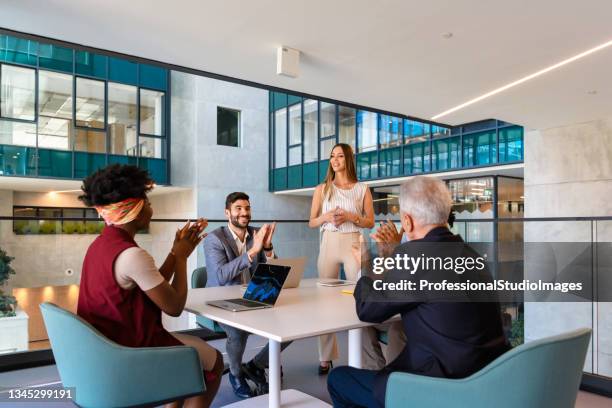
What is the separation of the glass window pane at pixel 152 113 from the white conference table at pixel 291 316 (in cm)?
1152

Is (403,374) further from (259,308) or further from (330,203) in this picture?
(330,203)

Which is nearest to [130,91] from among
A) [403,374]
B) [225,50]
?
[225,50]

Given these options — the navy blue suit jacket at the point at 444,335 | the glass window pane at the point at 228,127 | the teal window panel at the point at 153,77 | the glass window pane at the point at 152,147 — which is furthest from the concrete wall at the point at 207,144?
the navy blue suit jacket at the point at 444,335

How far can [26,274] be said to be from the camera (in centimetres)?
604

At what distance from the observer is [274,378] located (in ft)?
7.72

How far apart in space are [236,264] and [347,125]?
11223 millimetres

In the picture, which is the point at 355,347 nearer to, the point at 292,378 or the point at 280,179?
the point at 292,378

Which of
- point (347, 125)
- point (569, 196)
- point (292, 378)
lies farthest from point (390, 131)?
point (292, 378)

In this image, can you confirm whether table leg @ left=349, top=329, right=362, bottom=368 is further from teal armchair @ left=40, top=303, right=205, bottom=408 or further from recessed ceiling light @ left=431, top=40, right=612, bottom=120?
recessed ceiling light @ left=431, top=40, right=612, bottom=120

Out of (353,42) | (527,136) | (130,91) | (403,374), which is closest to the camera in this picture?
(403,374)

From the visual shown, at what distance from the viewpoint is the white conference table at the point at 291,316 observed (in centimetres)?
169

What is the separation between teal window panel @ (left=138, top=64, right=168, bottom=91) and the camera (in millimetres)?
12859

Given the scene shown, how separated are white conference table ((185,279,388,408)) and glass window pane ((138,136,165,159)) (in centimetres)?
1122

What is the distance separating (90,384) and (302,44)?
2586 mm
